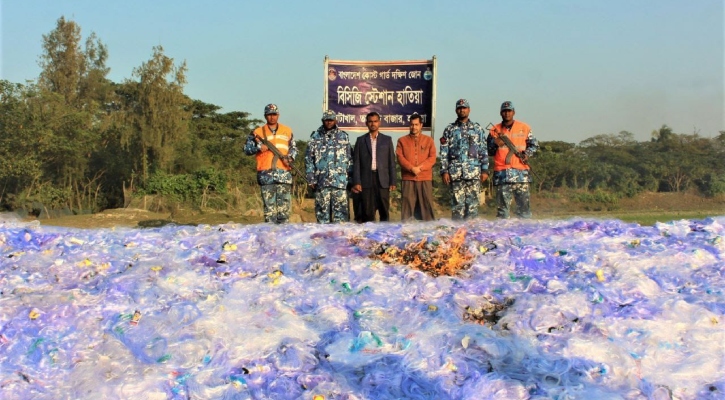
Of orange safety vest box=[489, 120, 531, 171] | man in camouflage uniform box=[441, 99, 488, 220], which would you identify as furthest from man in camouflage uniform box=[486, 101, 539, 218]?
man in camouflage uniform box=[441, 99, 488, 220]

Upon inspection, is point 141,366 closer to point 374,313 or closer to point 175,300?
point 175,300

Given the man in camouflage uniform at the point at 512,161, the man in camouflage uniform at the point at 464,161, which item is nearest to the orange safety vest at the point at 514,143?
the man in camouflage uniform at the point at 512,161

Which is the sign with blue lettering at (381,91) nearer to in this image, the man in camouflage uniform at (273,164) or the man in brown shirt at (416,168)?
the man in brown shirt at (416,168)

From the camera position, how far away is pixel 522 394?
2.85m

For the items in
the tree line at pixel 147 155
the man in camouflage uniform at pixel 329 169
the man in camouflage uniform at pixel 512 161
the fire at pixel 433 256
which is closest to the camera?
the fire at pixel 433 256

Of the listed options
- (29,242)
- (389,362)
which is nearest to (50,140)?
(29,242)

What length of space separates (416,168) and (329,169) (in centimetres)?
103

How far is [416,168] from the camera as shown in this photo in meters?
6.93

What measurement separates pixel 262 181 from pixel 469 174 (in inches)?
95.3

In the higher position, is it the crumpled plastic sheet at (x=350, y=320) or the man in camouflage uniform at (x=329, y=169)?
the man in camouflage uniform at (x=329, y=169)

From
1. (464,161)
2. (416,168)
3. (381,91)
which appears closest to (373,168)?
(416,168)

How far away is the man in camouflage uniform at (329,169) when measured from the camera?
6.96 meters

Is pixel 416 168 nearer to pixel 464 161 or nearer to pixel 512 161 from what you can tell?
pixel 464 161

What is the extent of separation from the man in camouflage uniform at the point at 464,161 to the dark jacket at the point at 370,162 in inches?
25.0
